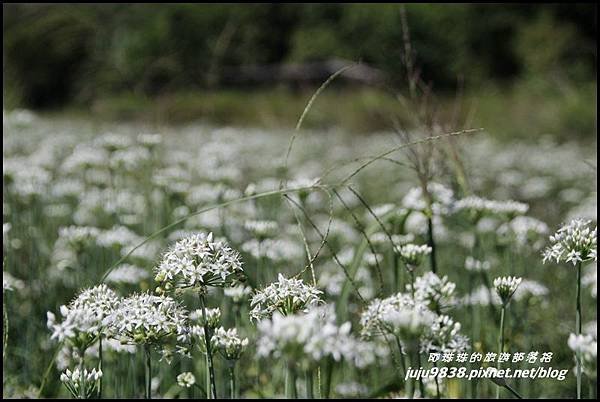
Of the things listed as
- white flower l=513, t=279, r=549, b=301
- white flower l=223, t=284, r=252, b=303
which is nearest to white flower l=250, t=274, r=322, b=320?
white flower l=223, t=284, r=252, b=303

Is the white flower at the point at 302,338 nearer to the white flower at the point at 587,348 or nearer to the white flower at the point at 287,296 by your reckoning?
the white flower at the point at 287,296

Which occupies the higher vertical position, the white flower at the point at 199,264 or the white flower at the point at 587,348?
the white flower at the point at 199,264

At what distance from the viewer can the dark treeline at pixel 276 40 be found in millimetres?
7082

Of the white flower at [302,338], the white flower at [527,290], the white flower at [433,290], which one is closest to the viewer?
the white flower at [302,338]

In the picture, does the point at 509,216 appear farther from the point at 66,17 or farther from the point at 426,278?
the point at 66,17

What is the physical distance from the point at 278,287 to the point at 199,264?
6.4 inches

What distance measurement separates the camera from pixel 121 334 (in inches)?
52.4

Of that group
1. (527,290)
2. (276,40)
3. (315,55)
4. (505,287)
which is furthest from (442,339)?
(315,55)

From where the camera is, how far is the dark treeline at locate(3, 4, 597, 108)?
7.08m

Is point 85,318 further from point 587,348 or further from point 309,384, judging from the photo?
point 587,348

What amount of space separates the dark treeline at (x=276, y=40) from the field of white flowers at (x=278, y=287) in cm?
144

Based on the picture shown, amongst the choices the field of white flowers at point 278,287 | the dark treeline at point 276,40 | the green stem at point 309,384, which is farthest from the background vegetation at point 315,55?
the green stem at point 309,384

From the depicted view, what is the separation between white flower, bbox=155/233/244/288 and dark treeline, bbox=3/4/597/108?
323cm

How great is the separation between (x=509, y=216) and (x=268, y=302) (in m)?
1.55
